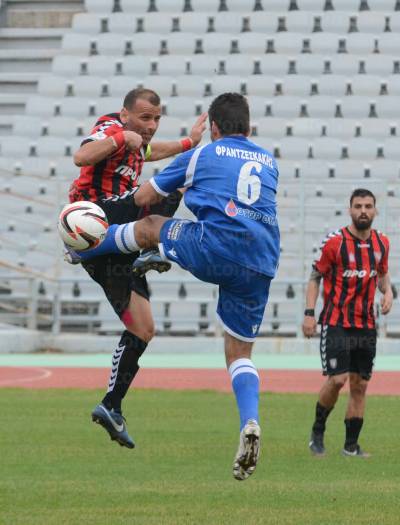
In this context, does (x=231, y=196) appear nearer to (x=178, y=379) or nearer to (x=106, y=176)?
(x=106, y=176)

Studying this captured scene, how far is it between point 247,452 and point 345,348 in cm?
360

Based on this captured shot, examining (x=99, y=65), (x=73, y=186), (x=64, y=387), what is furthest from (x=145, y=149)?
(x=99, y=65)

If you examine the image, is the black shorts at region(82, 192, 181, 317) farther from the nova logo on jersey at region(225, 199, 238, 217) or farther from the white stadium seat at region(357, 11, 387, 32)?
the white stadium seat at region(357, 11, 387, 32)

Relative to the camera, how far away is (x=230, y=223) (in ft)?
22.5

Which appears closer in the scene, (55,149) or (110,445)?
(110,445)

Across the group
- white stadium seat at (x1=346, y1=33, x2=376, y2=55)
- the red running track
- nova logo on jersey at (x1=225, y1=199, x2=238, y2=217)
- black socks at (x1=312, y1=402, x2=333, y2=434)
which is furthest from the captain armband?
white stadium seat at (x1=346, y1=33, x2=376, y2=55)

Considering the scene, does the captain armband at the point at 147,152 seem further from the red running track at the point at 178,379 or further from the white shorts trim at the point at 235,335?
the red running track at the point at 178,379

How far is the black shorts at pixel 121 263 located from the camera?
7844mm

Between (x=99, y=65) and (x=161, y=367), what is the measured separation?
8865mm

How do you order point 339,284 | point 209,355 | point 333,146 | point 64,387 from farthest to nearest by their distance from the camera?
point 333,146 < point 209,355 < point 64,387 < point 339,284

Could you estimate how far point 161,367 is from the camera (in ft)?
60.7

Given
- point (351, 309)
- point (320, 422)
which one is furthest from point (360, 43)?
point (320, 422)

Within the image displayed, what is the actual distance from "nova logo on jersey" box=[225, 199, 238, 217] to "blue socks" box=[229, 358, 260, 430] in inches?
35.8

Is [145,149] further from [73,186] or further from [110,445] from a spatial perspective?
[110,445]
